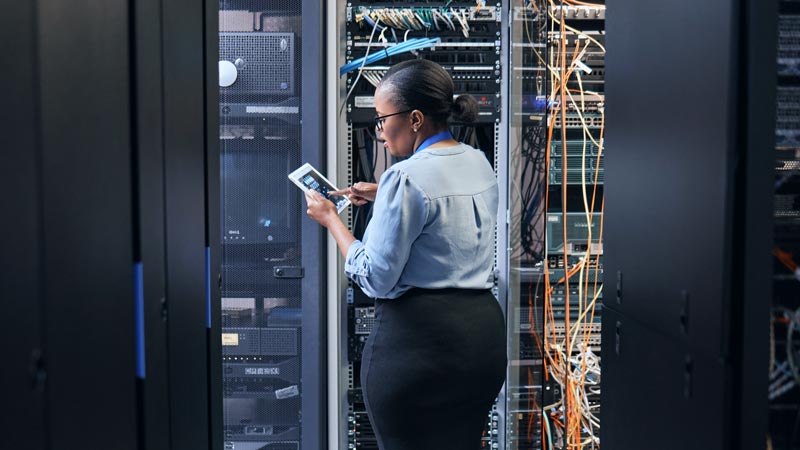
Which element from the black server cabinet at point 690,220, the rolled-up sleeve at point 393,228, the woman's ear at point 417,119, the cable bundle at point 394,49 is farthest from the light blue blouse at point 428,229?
the cable bundle at point 394,49

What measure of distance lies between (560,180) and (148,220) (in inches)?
66.2

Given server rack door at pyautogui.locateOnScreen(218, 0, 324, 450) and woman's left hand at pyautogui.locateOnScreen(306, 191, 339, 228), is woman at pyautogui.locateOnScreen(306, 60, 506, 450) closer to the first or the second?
woman's left hand at pyautogui.locateOnScreen(306, 191, 339, 228)

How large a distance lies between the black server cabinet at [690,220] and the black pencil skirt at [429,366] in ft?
1.99

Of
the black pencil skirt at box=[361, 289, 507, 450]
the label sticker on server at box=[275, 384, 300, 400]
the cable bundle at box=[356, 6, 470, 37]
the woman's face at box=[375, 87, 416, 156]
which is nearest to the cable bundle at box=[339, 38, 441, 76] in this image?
the cable bundle at box=[356, 6, 470, 37]

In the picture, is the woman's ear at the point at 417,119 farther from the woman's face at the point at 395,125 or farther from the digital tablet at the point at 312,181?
the digital tablet at the point at 312,181

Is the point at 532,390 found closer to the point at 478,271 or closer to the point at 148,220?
the point at 478,271

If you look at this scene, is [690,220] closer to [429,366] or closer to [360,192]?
[429,366]

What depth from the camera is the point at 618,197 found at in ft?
3.67

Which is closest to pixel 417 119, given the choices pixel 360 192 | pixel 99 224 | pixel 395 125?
pixel 395 125

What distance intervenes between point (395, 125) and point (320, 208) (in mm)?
431

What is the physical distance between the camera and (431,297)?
1706 millimetres

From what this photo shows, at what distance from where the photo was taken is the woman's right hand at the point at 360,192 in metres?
2.20

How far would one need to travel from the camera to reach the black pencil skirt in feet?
5.56

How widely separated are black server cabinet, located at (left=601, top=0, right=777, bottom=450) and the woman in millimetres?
584
